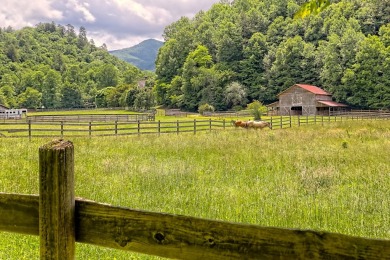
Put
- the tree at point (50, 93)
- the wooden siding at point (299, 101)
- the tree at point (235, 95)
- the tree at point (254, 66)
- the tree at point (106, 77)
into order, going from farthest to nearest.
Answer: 1. the tree at point (106, 77)
2. the tree at point (50, 93)
3. the tree at point (254, 66)
4. the tree at point (235, 95)
5. the wooden siding at point (299, 101)

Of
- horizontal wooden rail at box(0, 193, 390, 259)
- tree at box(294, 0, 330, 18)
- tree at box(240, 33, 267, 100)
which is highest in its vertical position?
tree at box(240, 33, 267, 100)

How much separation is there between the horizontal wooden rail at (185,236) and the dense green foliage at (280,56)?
238 feet

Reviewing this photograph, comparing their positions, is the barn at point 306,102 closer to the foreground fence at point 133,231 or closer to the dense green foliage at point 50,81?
the dense green foliage at point 50,81

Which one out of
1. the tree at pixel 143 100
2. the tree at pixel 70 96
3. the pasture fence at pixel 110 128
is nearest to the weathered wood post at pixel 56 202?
the pasture fence at pixel 110 128

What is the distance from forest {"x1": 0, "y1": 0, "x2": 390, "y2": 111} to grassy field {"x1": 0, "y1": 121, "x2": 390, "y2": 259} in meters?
59.1

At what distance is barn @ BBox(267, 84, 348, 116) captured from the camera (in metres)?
66.9

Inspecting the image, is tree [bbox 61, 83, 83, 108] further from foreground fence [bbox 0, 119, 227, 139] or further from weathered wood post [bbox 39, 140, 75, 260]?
weathered wood post [bbox 39, 140, 75, 260]

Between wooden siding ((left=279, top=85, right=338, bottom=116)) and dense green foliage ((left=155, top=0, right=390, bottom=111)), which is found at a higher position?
dense green foliage ((left=155, top=0, right=390, bottom=111))

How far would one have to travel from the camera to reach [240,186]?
795 cm

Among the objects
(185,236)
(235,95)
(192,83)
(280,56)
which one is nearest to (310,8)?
(185,236)

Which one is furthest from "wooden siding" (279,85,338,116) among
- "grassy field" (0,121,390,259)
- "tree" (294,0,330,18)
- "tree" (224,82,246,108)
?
"tree" (294,0,330,18)

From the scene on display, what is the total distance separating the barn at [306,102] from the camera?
6694cm

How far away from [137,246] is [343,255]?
0.99 m

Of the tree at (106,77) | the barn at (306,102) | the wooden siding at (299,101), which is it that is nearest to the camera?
the barn at (306,102)
